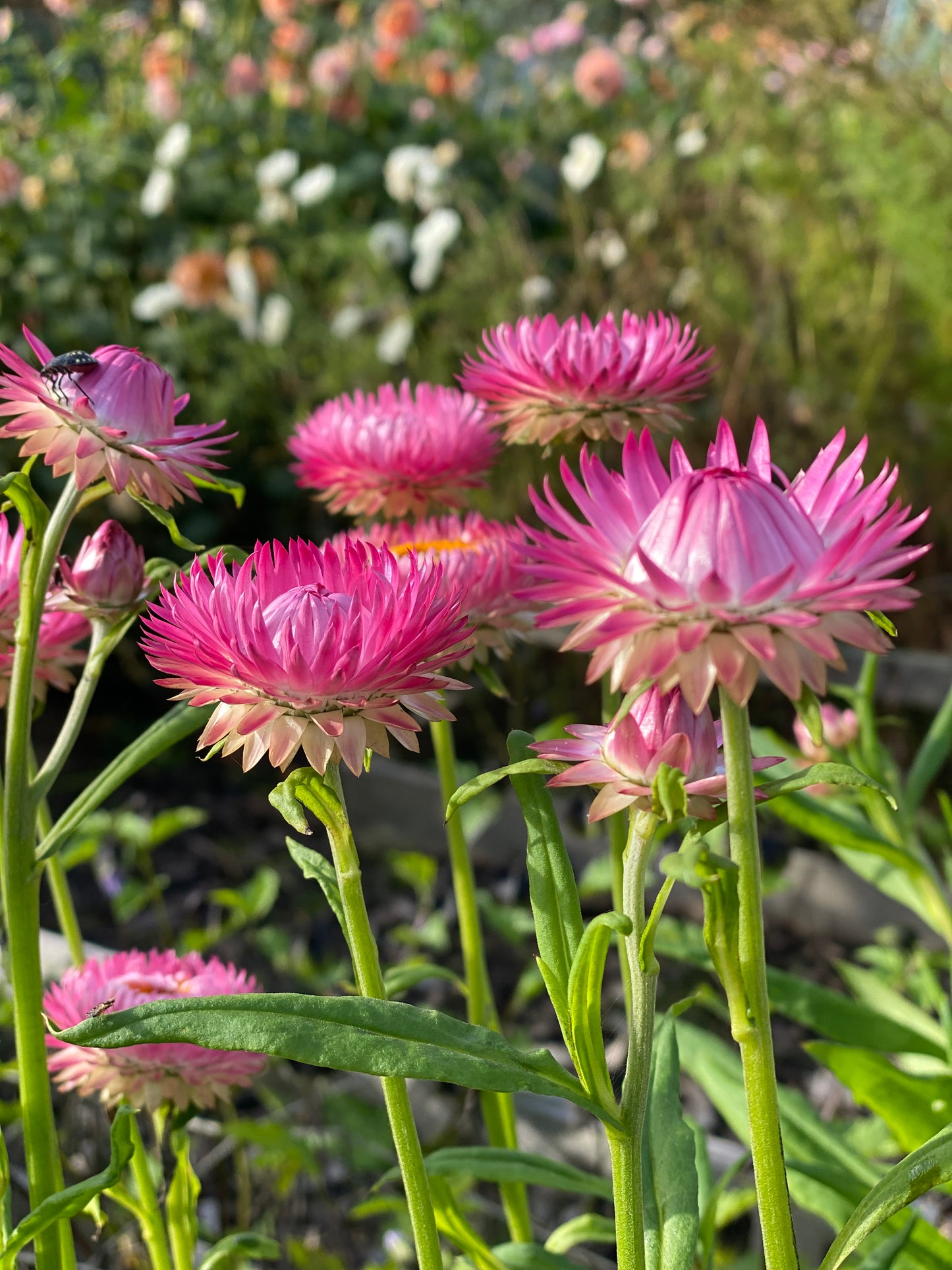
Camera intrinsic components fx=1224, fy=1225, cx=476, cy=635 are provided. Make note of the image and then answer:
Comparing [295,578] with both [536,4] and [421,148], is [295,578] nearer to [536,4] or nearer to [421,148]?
[421,148]

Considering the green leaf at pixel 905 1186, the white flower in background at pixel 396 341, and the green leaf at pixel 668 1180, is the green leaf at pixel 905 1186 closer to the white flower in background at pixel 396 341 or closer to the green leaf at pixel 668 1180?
the green leaf at pixel 668 1180

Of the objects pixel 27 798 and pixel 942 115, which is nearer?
pixel 27 798

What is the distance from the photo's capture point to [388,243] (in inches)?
169

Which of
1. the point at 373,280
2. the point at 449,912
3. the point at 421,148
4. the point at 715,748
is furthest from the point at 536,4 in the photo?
the point at 715,748

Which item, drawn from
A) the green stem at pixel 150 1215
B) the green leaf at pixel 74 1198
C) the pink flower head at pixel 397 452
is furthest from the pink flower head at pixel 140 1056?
the pink flower head at pixel 397 452

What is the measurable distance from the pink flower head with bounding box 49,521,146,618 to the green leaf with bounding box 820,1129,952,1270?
62cm

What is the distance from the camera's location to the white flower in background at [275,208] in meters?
4.52

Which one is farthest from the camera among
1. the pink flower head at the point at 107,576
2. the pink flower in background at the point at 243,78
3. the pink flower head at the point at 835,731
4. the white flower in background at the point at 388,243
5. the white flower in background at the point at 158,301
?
the pink flower in background at the point at 243,78

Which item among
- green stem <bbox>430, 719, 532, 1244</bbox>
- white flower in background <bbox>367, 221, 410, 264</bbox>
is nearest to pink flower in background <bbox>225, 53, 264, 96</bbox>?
white flower in background <bbox>367, 221, 410, 264</bbox>

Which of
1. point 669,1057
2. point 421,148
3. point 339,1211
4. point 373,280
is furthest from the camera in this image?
point 421,148

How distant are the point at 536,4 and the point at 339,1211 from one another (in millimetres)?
8104

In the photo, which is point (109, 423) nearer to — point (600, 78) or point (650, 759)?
point (650, 759)

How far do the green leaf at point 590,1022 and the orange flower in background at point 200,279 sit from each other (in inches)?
152

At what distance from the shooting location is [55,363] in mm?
808
